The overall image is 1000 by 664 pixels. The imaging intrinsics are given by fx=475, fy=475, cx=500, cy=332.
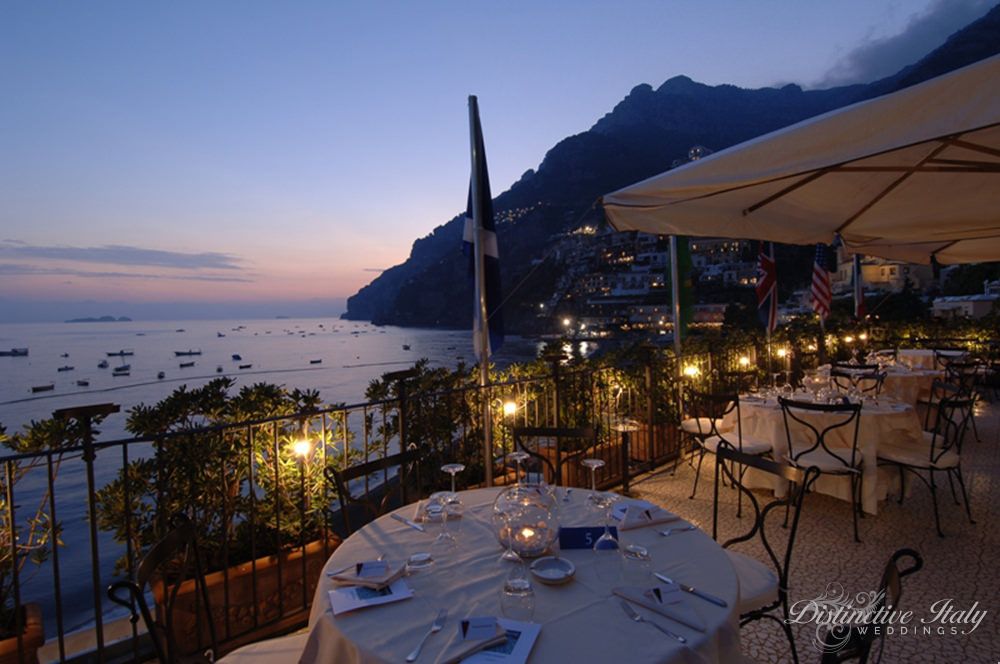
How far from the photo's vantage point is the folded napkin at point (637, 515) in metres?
2.04

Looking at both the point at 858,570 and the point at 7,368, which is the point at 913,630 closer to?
the point at 858,570

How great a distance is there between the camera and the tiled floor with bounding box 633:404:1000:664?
2.54m

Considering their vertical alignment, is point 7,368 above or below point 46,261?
below

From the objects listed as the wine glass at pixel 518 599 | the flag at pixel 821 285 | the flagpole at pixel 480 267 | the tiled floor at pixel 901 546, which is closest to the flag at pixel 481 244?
the flagpole at pixel 480 267

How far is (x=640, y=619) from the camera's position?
135 centimetres

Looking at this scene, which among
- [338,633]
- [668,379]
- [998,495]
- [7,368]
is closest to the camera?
[338,633]

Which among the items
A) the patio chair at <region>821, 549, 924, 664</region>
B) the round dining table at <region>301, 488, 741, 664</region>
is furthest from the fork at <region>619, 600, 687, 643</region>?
the patio chair at <region>821, 549, 924, 664</region>

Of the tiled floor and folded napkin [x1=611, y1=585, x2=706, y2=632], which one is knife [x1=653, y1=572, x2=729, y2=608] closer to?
folded napkin [x1=611, y1=585, x2=706, y2=632]

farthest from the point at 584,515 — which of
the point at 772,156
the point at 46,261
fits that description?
the point at 46,261

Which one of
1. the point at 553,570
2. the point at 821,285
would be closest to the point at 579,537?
the point at 553,570

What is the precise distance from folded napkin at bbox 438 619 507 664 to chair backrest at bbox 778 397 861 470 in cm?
339

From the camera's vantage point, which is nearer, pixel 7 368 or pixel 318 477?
pixel 318 477

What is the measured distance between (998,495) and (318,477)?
6146 millimetres

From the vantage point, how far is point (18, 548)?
2.49 m
